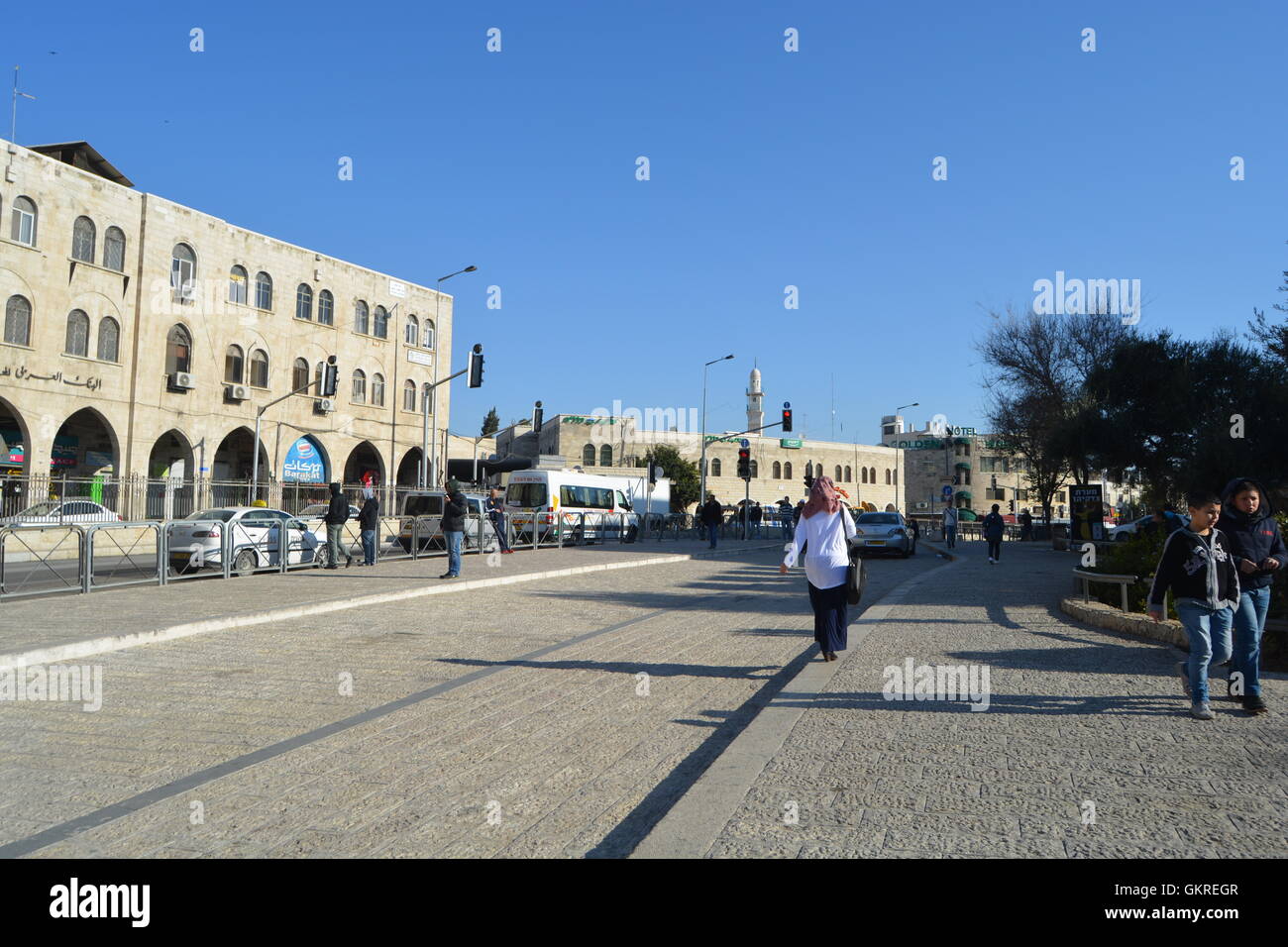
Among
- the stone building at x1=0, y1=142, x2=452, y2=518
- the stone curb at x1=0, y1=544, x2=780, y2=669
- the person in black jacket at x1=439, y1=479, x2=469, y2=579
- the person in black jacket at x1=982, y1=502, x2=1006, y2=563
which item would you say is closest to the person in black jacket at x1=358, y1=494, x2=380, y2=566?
the person in black jacket at x1=439, y1=479, x2=469, y2=579

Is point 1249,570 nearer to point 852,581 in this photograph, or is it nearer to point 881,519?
point 852,581

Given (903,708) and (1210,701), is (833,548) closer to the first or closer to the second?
(903,708)

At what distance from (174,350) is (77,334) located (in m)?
3.62

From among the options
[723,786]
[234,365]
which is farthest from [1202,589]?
[234,365]

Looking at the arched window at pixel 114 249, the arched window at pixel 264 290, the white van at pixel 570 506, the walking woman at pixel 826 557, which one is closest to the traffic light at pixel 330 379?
the white van at pixel 570 506

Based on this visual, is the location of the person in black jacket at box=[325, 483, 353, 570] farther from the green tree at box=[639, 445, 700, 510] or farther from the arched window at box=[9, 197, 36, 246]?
the green tree at box=[639, 445, 700, 510]

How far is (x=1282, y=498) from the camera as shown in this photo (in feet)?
61.1

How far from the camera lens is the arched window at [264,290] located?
37969 mm

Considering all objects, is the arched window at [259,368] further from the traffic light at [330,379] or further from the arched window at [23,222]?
the arched window at [23,222]

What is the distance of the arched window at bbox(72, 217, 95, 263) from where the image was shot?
103 ft

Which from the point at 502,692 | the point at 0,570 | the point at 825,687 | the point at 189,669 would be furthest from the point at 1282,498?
the point at 0,570

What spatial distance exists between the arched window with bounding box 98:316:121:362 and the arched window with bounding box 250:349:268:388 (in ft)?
17.8
